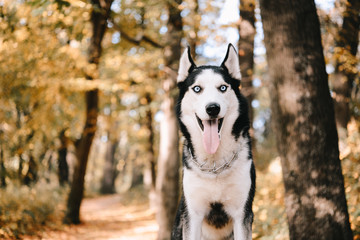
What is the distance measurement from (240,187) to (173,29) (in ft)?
18.1

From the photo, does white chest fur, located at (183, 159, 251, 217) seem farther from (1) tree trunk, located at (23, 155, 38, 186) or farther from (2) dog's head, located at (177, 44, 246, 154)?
(1) tree trunk, located at (23, 155, 38, 186)

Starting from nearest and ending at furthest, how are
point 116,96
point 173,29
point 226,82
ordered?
point 226,82
point 173,29
point 116,96

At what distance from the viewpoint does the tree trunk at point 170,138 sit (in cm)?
706

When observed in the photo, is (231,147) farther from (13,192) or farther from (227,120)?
(13,192)

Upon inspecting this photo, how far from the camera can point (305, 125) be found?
138 inches

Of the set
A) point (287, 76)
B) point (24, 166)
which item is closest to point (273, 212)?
point (287, 76)

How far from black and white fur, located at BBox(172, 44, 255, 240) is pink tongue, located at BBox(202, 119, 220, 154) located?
0.02 metres

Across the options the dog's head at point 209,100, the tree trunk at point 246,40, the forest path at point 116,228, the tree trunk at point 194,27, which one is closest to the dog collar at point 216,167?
the dog's head at point 209,100

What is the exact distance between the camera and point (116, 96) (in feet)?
37.8

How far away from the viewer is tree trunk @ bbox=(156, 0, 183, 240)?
7.06 m

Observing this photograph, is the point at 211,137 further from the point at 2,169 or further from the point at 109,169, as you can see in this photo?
the point at 109,169

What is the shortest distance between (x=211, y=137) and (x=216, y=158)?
250 mm

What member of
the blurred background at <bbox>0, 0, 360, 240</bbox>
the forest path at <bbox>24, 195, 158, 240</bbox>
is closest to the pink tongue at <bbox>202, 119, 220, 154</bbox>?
the blurred background at <bbox>0, 0, 360, 240</bbox>

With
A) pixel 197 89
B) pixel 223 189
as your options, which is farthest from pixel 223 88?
pixel 223 189
